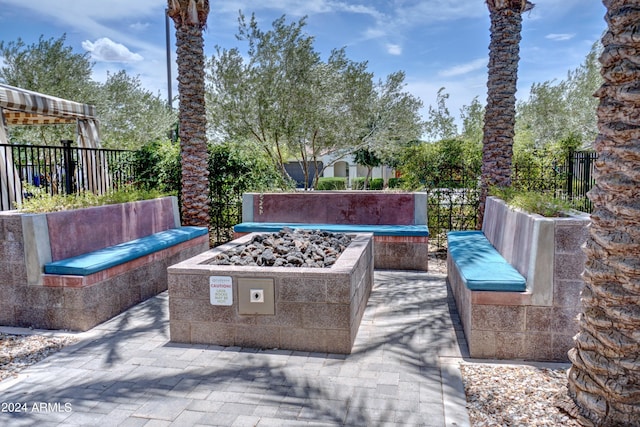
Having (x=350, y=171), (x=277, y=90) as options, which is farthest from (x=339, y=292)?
(x=350, y=171)

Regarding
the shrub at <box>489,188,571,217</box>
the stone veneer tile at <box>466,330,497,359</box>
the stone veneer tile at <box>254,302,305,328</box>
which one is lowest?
the stone veneer tile at <box>466,330,497,359</box>

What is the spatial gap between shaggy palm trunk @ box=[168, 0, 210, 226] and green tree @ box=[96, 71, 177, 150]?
1065cm

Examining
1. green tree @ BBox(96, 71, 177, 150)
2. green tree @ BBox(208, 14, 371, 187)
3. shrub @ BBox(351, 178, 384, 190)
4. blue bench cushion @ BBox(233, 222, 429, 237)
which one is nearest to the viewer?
blue bench cushion @ BBox(233, 222, 429, 237)

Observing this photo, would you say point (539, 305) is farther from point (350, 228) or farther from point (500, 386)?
point (350, 228)

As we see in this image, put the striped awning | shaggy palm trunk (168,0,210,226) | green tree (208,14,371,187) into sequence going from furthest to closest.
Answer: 1. green tree (208,14,371,187)
2. shaggy palm trunk (168,0,210,226)
3. the striped awning

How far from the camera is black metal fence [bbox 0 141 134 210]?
26.3 feet

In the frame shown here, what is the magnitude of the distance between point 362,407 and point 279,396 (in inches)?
26.0

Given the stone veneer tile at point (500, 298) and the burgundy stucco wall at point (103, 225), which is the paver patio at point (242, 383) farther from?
the burgundy stucco wall at point (103, 225)

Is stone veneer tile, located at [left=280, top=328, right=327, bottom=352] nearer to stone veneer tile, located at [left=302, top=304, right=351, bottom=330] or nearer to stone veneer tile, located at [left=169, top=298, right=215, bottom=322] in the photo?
stone veneer tile, located at [left=302, top=304, right=351, bottom=330]

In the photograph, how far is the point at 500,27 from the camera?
8.00 metres

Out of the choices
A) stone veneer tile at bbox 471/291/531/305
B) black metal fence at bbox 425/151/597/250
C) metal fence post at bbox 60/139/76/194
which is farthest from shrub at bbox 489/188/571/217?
metal fence post at bbox 60/139/76/194

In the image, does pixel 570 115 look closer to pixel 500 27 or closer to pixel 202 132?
pixel 500 27

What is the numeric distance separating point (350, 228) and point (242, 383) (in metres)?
4.86

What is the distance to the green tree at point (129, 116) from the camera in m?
19.2
